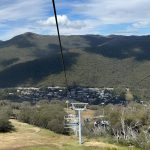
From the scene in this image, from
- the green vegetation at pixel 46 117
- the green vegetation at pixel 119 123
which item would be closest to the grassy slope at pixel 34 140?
the green vegetation at pixel 46 117

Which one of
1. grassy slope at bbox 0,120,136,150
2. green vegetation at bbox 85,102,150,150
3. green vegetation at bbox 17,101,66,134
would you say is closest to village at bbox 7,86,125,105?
green vegetation at bbox 17,101,66,134

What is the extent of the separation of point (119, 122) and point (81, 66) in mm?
125356

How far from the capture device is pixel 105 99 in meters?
137

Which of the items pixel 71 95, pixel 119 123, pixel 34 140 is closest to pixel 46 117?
pixel 119 123

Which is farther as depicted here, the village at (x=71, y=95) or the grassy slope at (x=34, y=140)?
the village at (x=71, y=95)

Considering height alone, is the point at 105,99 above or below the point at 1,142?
above

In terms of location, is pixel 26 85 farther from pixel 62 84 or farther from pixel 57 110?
pixel 57 110

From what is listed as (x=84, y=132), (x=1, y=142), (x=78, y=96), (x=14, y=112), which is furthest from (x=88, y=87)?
(x=1, y=142)

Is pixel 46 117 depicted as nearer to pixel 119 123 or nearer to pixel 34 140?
pixel 119 123

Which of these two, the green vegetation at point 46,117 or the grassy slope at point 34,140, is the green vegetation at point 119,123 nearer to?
the green vegetation at point 46,117

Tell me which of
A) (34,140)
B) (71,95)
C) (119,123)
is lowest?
(34,140)

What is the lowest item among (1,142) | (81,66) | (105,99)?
(1,142)

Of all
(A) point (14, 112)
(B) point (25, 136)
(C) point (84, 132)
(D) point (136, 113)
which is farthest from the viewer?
(A) point (14, 112)

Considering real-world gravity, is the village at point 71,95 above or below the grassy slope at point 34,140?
above
